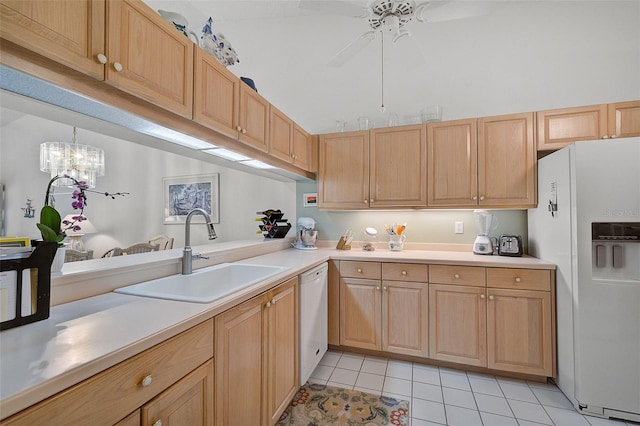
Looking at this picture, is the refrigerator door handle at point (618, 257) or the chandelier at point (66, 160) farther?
the chandelier at point (66, 160)

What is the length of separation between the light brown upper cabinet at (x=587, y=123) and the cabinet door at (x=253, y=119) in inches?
88.3

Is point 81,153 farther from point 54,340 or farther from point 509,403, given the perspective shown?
point 509,403

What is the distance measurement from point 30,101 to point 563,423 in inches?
120

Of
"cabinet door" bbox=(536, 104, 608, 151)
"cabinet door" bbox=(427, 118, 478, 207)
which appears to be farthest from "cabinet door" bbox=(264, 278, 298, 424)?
"cabinet door" bbox=(536, 104, 608, 151)

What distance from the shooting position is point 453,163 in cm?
251

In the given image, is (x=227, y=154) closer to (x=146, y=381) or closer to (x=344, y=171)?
(x=344, y=171)

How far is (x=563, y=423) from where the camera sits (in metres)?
1.64

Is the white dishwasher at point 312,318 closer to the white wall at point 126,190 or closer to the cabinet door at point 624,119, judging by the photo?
the white wall at point 126,190

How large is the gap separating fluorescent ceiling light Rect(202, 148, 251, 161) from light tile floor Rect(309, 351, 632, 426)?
174 cm

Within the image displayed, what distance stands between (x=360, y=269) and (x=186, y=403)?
1.72 metres

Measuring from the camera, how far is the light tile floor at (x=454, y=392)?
5.48ft

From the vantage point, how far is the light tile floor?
167cm

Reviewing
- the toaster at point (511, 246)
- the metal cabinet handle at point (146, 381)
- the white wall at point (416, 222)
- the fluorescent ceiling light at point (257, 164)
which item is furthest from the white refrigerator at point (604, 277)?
the metal cabinet handle at point (146, 381)

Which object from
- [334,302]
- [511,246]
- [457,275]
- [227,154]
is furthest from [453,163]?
[227,154]
